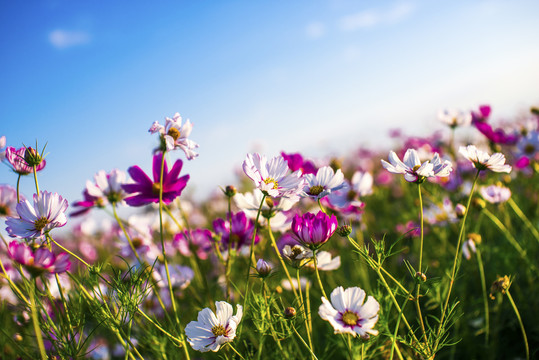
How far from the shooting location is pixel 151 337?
3.04 feet

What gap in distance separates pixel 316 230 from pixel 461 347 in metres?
0.94

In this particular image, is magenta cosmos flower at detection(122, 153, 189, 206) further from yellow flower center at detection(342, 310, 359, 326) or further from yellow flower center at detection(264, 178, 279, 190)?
yellow flower center at detection(342, 310, 359, 326)

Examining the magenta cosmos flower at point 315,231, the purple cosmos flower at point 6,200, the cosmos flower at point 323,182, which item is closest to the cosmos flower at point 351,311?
the magenta cosmos flower at point 315,231

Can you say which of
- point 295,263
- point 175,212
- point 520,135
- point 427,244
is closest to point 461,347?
point 427,244

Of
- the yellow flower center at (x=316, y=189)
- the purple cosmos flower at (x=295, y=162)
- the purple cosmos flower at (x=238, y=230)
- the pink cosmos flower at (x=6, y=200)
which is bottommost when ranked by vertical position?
the purple cosmos flower at (x=238, y=230)

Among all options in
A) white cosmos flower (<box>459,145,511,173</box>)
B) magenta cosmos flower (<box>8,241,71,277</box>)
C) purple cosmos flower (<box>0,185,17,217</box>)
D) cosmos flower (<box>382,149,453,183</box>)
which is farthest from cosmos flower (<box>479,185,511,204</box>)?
purple cosmos flower (<box>0,185,17,217</box>)

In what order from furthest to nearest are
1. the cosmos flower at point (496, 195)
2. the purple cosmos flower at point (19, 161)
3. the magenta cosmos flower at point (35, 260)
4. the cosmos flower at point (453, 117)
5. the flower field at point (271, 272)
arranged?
the cosmos flower at point (453, 117), the cosmos flower at point (496, 195), the purple cosmos flower at point (19, 161), the flower field at point (271, 272), the magenta cosmos flower at point (35, 260)

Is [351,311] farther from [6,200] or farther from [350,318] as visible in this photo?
[6,200]

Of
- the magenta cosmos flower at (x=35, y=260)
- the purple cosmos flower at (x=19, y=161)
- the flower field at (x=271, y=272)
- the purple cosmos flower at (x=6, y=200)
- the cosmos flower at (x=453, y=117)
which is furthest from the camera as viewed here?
the cosmos flower at (x=453, y=117)

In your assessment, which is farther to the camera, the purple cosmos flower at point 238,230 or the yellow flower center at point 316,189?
the purple cosmos flower at point 238,230

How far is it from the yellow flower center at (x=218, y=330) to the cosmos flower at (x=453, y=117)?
4.00ft

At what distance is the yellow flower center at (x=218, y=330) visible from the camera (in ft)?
2.30

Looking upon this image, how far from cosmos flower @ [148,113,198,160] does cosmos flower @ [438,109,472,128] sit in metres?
1.11

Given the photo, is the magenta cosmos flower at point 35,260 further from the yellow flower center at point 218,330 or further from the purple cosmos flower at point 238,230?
the purple cosmos flower at point 238,230
